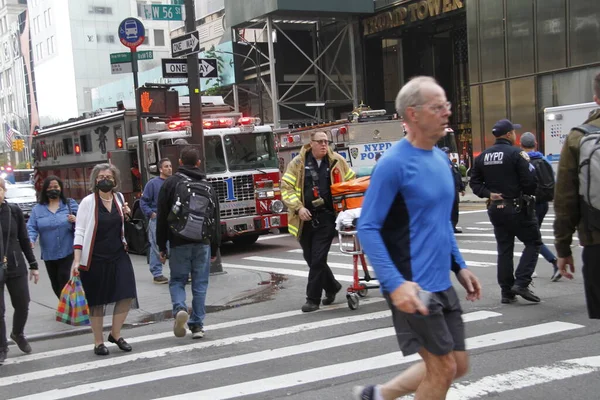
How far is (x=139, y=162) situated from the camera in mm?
15258

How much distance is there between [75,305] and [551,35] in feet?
77.4

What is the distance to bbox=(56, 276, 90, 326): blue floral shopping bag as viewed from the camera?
7047 millimetres

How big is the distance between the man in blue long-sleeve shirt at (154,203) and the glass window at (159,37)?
81869 millimetres

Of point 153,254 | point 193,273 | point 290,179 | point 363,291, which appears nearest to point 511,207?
point 363,291

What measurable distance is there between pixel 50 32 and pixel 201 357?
91.8 meters

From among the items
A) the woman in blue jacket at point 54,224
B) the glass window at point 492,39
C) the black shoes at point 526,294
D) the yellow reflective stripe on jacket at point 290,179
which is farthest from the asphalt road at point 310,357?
the glass window at point 492,39

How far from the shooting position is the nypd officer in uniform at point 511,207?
7.80m

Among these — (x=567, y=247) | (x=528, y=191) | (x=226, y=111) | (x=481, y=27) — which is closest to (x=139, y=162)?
(x=226, y=111)

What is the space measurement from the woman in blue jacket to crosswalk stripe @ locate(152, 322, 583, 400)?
3613 millimetres

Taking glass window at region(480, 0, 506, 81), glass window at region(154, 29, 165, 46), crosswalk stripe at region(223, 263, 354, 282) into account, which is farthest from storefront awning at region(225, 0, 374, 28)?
glass window at region(154, 29, 165, 46)

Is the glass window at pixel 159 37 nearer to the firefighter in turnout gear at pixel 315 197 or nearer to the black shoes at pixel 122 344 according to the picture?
the firefighter in turnout gear at pixel 315 197

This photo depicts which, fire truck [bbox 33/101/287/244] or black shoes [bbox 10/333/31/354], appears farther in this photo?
fire truck [bbox 33/101/287/244]

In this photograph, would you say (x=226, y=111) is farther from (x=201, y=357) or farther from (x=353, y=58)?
(x=353, y=58)

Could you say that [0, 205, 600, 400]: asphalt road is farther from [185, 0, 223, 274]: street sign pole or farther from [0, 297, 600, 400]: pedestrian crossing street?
[185, 0, 223, 274]: street sign pole
